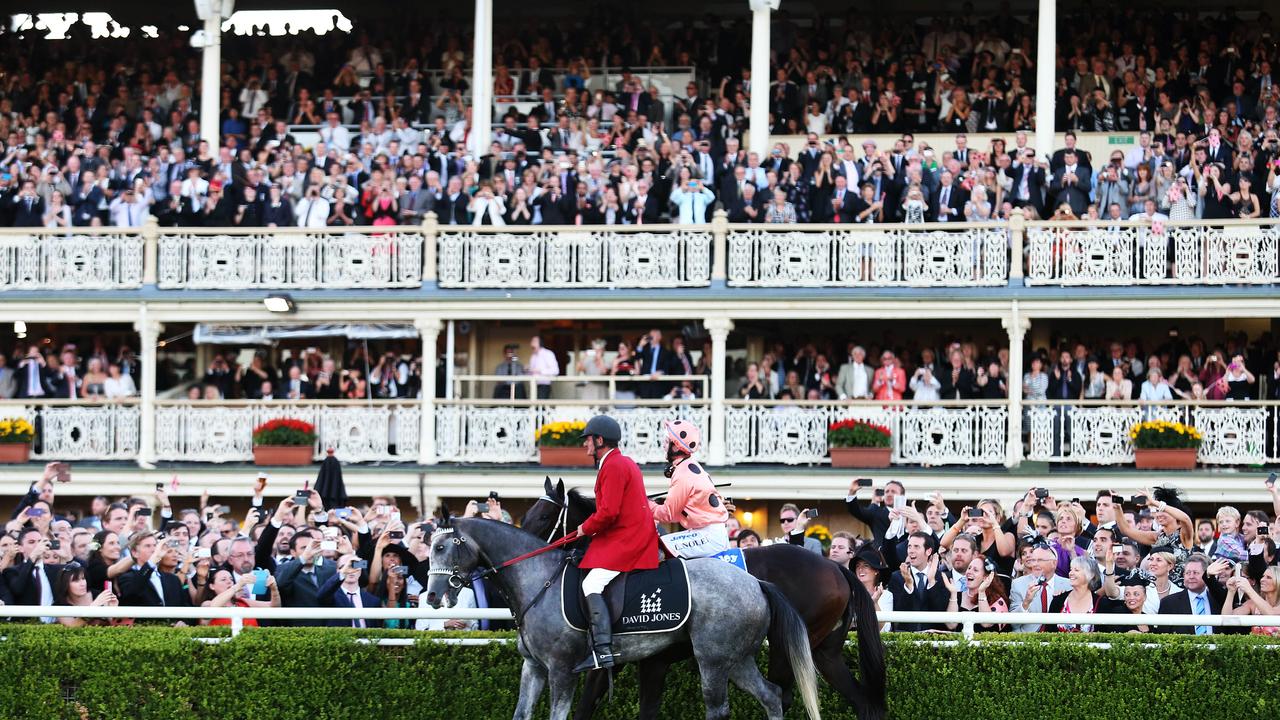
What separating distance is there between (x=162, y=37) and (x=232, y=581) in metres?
20.4

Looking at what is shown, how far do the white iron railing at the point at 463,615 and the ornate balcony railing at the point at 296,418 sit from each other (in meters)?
11.0

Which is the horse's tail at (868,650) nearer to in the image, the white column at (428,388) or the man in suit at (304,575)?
the man in suit at (304,575)

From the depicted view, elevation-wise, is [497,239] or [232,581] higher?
[497,239]

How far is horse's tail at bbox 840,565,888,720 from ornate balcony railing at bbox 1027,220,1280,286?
12.3 metres

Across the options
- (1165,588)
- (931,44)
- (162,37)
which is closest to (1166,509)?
(1165,588)

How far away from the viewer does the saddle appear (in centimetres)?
1305

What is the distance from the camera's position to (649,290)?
85.3ft

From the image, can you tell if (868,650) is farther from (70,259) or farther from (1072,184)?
(70,259)

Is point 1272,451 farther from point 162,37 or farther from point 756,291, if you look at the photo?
point 162,37

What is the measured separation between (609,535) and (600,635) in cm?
69

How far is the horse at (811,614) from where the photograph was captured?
13.5 meters

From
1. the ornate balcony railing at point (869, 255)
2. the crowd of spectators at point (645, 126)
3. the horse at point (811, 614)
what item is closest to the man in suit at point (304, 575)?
the horse at point (811, 614)

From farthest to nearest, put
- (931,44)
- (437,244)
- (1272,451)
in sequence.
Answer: (931,44)
(437,244)
(1272,451)

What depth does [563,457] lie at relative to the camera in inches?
995
